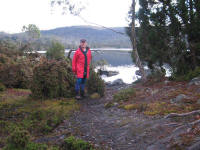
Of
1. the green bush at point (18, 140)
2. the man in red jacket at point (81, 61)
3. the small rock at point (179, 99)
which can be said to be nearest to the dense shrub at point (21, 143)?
the green bush at point (18, 140)

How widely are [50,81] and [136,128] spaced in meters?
5.13

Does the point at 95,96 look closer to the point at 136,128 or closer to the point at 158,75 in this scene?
the point at 158,75

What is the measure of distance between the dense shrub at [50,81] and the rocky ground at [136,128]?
1890mm

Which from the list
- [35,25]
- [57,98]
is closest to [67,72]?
[57,98]

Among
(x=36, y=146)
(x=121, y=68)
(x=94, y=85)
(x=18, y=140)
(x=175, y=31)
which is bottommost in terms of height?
(x=121, y=68)

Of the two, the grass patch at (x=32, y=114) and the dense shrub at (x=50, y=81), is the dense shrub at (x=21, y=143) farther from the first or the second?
the dense shrub at (x=50, y=81)

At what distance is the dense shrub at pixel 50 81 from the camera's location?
971 cm

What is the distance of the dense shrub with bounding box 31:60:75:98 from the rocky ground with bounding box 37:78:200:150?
6.20ft

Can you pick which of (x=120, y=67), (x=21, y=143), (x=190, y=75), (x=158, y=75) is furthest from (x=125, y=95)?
(x=120, y=67)

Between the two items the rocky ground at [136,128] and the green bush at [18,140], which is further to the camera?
the green bush at [18,140]

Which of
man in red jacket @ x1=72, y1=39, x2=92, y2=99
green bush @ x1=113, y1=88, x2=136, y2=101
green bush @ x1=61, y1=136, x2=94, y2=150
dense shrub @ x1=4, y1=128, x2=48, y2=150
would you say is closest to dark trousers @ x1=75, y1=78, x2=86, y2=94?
man in red jacket @ x1=72, y1=39, x2=92, y2=99

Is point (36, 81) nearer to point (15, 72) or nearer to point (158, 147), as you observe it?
point (15, 72)

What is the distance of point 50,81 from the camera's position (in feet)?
31.8

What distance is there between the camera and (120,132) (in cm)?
550
